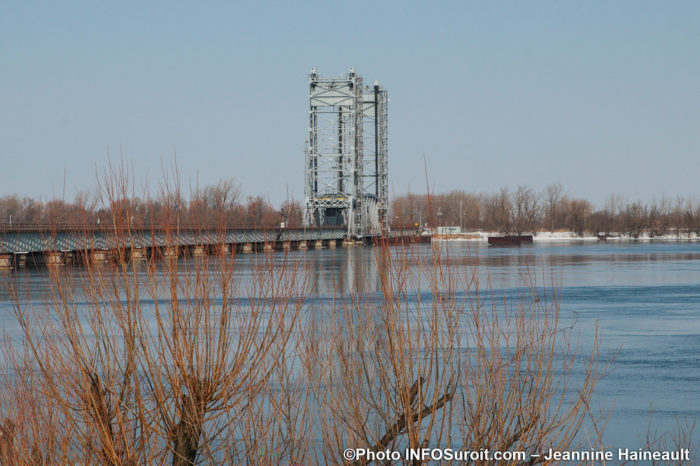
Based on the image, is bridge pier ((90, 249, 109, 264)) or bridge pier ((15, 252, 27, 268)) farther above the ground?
bridge pier ((90, 249, 109, 264))

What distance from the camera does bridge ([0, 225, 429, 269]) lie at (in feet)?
22.3

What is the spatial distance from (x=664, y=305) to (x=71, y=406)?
25133 millimetres

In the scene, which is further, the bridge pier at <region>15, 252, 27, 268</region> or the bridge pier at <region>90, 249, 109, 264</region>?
the bridge pier at <region>15, 252, 27, 268</region>

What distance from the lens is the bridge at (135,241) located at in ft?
22.3

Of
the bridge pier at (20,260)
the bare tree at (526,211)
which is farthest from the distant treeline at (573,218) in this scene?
the bridge pier at (20,260)

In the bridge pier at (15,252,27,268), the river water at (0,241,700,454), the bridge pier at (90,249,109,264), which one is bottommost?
the river water at (0,241,700,454)

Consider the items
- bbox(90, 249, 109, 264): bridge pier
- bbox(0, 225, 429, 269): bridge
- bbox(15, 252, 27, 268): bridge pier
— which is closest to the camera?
bbox(90, 249, 109, 264): bridge pier

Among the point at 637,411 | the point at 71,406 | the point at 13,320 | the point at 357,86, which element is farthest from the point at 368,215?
the point at 71,406

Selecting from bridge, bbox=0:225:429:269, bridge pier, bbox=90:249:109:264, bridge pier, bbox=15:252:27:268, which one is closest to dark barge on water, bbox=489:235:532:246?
bridge, bbox=0:225:429:269

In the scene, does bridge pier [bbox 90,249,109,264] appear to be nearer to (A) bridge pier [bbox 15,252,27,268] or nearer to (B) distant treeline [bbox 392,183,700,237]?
(A) bridge pier [bbox 15,252,27,268]

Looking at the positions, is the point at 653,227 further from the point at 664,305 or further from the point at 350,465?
the point at 350,465

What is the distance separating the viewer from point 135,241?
8.29 metres

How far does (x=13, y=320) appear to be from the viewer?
2266cm

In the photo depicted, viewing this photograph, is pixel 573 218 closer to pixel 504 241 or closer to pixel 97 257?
pixel 504 241
